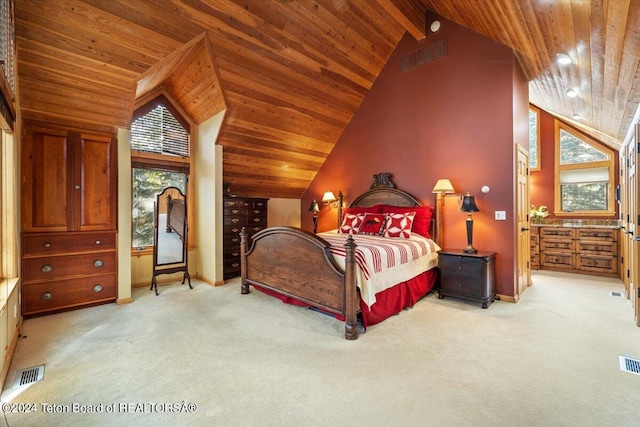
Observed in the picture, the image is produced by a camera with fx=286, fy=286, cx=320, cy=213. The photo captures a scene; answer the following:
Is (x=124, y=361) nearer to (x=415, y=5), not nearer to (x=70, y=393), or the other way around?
(x=70, y=393)

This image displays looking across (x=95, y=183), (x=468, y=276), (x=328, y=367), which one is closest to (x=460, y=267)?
(x=468, y=276)

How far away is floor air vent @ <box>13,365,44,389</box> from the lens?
1988mm

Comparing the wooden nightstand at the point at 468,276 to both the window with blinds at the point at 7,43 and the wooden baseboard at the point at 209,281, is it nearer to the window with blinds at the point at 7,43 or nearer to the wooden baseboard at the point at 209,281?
Answer: the wooden baseboard at the point at 209,281

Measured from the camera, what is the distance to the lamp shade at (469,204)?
3.72m

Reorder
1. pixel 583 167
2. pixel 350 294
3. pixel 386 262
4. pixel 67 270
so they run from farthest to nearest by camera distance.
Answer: pixel 583 167
pixel 67 270
pixel 386 262
pixel 350 294

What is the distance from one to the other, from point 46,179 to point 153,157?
4.85 feet

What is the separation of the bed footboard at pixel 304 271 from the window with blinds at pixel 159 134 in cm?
209

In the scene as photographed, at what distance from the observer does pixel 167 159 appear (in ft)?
15.6

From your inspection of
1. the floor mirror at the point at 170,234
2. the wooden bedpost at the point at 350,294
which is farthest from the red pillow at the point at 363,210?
the floor mirror at the point at 170,234

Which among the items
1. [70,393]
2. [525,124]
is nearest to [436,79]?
[525,124]

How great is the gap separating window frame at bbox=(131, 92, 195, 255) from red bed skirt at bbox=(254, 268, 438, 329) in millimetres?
2053

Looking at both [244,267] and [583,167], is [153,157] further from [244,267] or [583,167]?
[583,167]

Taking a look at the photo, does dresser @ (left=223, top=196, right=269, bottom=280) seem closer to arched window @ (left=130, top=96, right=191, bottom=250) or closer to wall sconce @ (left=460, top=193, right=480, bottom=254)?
arched window @ (left=130, top=96, right=191, bottom=250)

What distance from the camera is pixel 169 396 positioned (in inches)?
72.9
